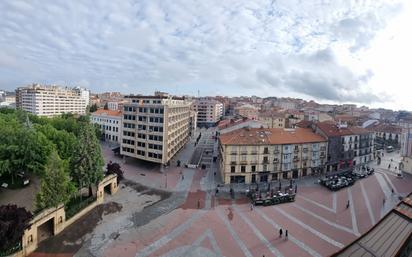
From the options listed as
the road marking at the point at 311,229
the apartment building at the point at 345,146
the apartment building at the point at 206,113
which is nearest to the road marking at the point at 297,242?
the road marking at the point at 311,229

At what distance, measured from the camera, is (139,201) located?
40.8 m

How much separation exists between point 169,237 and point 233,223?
8536 millimetres

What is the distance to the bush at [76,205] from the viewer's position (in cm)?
3411

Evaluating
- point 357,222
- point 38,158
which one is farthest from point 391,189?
point 38,158

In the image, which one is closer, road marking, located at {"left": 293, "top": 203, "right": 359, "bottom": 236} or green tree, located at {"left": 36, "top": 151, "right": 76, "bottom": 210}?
green tree, located at {"left": 36, "top": 151, "right": 76, "bottom": 210}

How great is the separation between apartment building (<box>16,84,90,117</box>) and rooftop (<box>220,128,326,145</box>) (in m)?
118

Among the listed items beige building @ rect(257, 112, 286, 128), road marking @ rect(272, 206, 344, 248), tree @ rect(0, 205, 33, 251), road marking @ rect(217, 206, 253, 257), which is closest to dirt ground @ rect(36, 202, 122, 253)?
tree @ rect(0, 205, 33, 251)

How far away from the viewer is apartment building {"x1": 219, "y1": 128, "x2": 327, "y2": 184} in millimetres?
49625

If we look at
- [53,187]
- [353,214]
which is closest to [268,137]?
[353,214]

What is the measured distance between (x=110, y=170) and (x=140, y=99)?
2484 cm

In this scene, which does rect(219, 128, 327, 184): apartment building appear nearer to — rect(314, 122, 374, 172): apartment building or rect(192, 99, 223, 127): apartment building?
rect(314, 122, 374, 172): apartment building

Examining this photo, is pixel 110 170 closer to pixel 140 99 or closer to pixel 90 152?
pixel 90 152

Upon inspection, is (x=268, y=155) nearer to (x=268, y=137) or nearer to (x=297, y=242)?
(x=268, y=137)

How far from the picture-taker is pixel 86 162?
37656 millimetres
